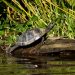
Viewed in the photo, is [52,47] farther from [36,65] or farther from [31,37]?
[36,65]

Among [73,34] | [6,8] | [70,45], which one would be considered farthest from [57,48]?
Answer: [6,8]

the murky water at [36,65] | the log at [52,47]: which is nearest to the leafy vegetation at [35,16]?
the log at [52,47]

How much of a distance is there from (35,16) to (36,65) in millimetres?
2529

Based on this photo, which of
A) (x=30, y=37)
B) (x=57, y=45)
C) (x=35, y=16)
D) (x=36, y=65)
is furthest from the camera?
(x=35, y=16)

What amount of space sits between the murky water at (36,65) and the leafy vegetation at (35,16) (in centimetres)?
128

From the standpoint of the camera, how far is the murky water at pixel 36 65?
201 inches

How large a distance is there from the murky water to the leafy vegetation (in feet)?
4.19

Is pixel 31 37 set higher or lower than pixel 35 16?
lower

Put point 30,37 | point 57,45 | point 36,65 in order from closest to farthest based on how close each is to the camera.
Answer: point 36,65 → point 57,45 → point 30,37

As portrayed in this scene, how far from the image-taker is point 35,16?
814 centimetres

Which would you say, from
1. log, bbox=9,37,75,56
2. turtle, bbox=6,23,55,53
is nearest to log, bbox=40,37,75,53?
log, bbox=9,37,75,56

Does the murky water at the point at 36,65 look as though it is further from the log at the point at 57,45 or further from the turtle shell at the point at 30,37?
the turtle shell at the point at 30,37

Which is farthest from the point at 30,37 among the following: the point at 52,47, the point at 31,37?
the point at 52,47

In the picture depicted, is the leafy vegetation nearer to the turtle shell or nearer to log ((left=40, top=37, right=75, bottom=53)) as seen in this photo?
the turtle shell
